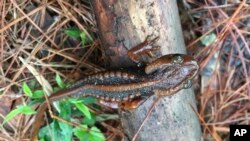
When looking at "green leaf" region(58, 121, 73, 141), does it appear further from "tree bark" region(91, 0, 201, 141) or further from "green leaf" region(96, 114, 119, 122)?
"tree bark" region(91, 0, 201, 141)

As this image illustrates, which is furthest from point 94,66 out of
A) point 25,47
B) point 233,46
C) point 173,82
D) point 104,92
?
point 233,46

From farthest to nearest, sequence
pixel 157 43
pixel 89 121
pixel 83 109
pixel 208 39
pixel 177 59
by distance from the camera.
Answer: pixel 208 39
pixel 89 121
pixel 83 109
pixel 157 43
pixel 177 59

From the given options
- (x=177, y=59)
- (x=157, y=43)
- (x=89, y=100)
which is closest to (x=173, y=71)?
(x=177, y=59)

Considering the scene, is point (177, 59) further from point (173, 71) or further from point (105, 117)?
point (105, 117)

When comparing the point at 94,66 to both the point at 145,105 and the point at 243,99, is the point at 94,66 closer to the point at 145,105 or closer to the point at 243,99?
the point at 145,105

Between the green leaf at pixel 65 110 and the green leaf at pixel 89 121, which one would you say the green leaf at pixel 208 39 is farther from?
the green leaf at pixel 65 110

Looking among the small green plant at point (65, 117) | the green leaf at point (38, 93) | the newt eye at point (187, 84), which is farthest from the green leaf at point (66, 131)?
the newt eye at point (187, 84)
